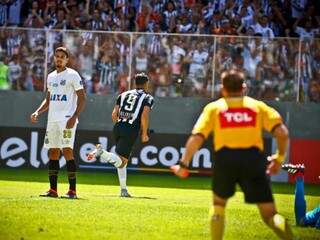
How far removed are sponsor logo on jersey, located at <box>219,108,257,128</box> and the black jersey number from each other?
7.61 metres

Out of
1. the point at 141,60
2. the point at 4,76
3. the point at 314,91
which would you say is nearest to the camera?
the point at 314,91

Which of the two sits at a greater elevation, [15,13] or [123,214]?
[15,13]

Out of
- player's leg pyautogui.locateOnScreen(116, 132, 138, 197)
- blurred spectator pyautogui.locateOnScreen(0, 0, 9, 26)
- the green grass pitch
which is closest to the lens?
the green grass pitch

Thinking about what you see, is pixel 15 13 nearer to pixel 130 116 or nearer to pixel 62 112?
pixel 130 116

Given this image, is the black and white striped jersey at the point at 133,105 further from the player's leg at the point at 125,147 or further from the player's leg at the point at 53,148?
the player's leg at the point at 53,148

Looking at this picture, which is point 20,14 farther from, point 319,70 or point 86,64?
point 319,70

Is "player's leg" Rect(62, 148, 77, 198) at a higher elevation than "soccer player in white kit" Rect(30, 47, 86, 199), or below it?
below

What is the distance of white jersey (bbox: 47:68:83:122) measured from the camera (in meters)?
15.7

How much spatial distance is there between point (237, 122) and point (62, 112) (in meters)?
6.75

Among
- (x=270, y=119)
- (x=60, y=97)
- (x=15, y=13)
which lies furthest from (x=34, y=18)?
(x=270, y=119)

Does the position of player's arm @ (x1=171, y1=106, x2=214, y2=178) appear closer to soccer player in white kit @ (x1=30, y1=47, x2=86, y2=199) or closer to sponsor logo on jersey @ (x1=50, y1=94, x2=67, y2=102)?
soccer player in white kit @ (x1=30, y1=47, x2=86, y2=199)

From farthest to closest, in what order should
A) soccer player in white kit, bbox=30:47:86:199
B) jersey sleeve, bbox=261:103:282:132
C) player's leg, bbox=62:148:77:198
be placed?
1. soccer player in white kit, bbox=30:47:86:199
2. player's leg, bbox=62:148:77:198
3. jersey sleeve, bbox=261:103:282:132

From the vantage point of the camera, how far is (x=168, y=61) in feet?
77.1

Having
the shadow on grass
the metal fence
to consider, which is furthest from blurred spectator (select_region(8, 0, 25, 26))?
the shadow on grass
